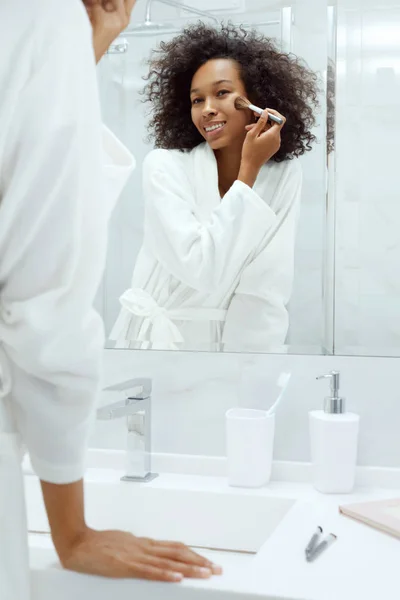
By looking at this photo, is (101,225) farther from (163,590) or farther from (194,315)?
(194,315)

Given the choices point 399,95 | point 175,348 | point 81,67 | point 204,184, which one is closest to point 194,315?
point 175,348

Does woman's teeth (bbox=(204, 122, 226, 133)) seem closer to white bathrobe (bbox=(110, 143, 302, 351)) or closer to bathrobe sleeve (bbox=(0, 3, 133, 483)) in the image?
white bathrobe (bbox=(110, 143, 302, 351))

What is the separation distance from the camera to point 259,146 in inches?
46.3

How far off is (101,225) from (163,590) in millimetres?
377

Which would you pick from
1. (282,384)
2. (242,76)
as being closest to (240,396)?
(282,384)

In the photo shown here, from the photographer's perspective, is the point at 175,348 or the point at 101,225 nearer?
the point at 101,225

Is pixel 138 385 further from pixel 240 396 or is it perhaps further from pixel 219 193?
pixel 219 193

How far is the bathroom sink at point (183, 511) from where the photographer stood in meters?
1.08

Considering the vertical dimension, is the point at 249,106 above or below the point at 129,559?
above

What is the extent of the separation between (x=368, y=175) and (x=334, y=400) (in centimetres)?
36

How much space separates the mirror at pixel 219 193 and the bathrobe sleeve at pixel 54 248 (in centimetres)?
Result: 53

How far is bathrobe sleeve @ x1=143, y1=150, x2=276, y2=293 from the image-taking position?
1.18 meters

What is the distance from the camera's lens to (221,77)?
1201 mm

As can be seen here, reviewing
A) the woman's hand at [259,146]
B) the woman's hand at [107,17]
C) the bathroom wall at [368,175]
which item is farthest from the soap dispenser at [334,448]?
the woman's hand at [107,17]
